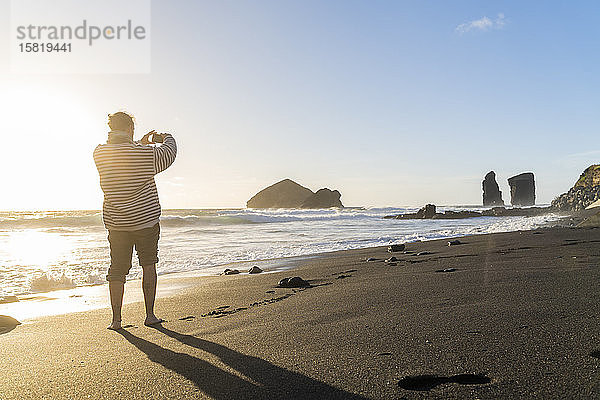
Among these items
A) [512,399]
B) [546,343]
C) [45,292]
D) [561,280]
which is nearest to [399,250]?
[561,280]

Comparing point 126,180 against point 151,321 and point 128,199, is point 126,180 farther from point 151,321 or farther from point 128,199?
point 151,321

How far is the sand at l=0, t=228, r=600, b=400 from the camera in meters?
1.91

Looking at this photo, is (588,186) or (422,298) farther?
(588,186)

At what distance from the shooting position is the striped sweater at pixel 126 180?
3.69 m

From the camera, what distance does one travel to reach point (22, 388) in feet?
6.90

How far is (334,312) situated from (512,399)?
1.86 metres

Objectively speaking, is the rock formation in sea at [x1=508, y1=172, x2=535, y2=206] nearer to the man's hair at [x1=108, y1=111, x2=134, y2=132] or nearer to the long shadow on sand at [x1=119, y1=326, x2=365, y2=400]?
the man's hair at [x1=108, y1=111, x2=134, y2=132]

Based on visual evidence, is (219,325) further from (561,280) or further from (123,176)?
(561,280)

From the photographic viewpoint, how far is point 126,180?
370 cm

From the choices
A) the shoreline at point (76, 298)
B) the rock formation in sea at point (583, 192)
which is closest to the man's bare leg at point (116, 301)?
the shoreline at point (76, 298)

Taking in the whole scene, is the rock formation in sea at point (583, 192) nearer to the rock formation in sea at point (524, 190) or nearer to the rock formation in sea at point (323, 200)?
the rock formation in sea at point (323, 200)

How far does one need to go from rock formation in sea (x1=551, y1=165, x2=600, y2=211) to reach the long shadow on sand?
109ft

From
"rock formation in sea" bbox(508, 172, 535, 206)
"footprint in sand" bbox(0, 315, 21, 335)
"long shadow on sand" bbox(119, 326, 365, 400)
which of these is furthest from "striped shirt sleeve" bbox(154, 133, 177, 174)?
"rock formation in sea" bbox(508, 172, 535, 206)

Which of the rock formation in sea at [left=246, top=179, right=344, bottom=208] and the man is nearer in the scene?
the man
